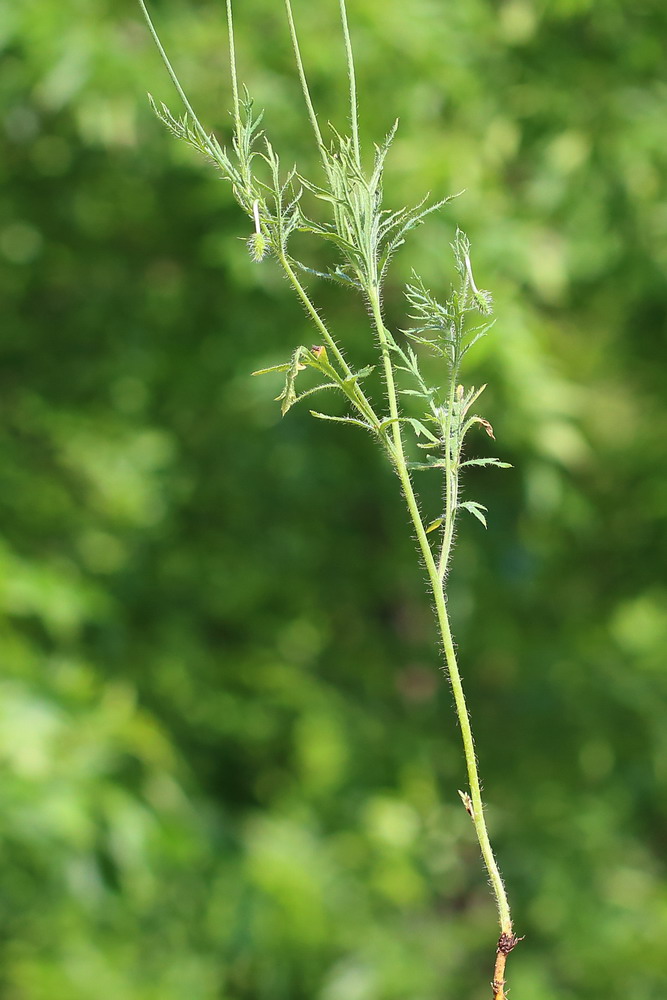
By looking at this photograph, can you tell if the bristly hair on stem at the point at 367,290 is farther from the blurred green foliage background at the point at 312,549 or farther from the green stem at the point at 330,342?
the blurred green foliage background at the point at 312,549

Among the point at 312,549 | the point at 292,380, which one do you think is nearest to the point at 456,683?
the point at 292,380

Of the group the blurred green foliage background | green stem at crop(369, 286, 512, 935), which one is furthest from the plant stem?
the blurred green foliage background

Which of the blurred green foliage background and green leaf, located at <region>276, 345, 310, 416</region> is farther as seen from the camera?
the blurred green foliage background

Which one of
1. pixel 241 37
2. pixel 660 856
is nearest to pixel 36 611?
pixel 241 37

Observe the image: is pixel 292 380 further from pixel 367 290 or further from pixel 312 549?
pixel 312 549

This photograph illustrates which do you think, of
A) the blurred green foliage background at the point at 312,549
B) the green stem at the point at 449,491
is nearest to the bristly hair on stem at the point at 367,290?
the green stem at the point at 449,491

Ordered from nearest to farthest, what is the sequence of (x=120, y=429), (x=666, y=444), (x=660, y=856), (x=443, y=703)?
(x=666, y=444), (x=120, y=429), (x=443, y=703), (x=660, y=856)

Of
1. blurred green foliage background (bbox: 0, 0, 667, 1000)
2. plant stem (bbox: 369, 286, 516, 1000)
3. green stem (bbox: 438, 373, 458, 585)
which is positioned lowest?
plant stem (bbox: 369, 286, 516, 1000)

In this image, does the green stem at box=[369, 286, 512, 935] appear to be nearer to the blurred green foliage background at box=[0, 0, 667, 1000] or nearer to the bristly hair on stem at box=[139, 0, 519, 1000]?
the bristly hair on stem at box=[139, 0, 519, 1000]

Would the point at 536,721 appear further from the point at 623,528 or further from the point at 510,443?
the point at 510,443
